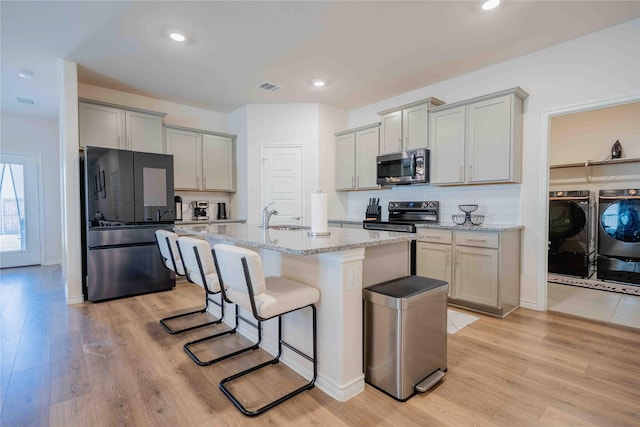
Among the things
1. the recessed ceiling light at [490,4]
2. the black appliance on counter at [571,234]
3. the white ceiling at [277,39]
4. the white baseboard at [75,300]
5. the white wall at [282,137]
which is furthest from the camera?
the white wall at [282,137]

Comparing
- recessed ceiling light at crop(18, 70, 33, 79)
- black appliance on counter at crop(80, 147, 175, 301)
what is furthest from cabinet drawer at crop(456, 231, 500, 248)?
recessed ceiling light at crop(18, 70, 33, 79)

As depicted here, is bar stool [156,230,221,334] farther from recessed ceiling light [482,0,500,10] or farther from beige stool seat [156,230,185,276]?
Answer: recessed ceiling light [482,0,500,10]

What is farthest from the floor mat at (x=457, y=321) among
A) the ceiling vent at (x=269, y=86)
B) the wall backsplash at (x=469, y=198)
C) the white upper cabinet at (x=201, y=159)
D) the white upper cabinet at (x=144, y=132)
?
the white upper cabinet at (x=144, y=132)

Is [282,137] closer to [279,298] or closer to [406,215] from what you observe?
[406,215]

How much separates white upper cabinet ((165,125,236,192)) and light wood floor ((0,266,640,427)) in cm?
241

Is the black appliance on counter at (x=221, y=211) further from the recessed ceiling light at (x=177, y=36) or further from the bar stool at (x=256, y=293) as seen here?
the bar stool at (x=256, y=293)

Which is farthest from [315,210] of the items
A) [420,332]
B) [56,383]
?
[56,383]

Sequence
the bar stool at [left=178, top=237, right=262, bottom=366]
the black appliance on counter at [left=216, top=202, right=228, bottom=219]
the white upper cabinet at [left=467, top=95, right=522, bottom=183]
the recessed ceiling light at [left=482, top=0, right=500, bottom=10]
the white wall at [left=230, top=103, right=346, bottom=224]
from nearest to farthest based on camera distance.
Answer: the bar stool at [left=178, top=237, right=262, bottom=366]
the recessed ceiling light at [left=482, top=0, right=500, bottom=10]
the white upper cabinet at [left=467, top=95, right=522, bottom=183]
the white wall at [left=230, top=103, right=346, bottom=224]
the black appliance on counter at [left=216, top=202, right=228, bottom=219]

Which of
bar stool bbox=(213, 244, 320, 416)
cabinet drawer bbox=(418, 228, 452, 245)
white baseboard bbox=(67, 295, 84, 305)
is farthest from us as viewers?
white baseboard bbox=(67, 295, 84, 305)

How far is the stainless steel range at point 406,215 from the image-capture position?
13.5ft

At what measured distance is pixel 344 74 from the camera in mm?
3961

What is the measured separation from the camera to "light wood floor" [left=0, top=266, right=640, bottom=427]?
168 cm

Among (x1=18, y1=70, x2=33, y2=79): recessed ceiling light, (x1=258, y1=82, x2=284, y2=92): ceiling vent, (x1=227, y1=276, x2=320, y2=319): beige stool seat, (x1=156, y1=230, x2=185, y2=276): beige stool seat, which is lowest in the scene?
(x1=227, y1=276, x2=320, y2=319): beige stool seat

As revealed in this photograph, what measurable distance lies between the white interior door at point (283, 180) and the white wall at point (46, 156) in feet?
13.6
